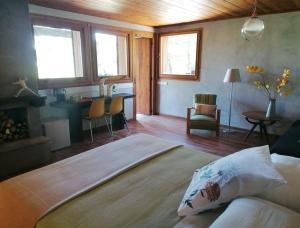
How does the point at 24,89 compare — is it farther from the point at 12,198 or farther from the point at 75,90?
the point at 12,198

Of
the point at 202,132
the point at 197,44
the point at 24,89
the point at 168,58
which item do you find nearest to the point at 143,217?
the point at 24,89

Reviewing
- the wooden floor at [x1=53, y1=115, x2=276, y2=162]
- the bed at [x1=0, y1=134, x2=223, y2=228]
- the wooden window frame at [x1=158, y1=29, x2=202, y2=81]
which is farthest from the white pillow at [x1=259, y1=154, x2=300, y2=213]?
the wooden window frame at [x1=158, y1=29, x2=202, y2=81]

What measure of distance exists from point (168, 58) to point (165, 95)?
1.02 metres

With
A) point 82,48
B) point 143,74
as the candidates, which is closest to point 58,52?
point 82,48

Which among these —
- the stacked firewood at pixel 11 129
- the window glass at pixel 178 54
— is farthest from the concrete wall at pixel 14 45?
the window glass at pixel 178 54

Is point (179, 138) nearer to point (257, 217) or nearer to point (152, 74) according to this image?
point (152, 74)

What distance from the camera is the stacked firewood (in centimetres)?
307

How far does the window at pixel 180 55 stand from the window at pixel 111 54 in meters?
1.17

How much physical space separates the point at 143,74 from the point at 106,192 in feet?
17.0

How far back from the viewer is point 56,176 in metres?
1.52

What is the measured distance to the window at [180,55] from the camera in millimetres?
5366

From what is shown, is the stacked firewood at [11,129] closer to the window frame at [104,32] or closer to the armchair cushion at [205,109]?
the window frame at [104,32]

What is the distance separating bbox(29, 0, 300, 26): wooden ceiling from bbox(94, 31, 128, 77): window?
1.77 feet

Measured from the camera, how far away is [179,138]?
432 cm
